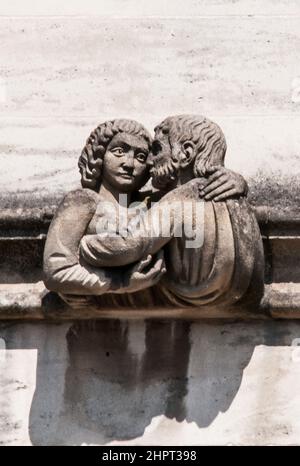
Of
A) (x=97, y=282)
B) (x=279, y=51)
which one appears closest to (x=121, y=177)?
(x=97, y=282)

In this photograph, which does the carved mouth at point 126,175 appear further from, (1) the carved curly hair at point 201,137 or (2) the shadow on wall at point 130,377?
(2) the shadow on wall at point 130,377

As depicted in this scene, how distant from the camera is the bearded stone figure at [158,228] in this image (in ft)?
20.4

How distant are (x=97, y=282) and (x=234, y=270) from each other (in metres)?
0.34

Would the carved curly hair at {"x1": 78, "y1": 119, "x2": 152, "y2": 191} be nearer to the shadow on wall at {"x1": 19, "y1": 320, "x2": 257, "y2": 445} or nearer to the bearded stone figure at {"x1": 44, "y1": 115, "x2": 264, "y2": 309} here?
the bearded stone figure at {"x1": 44, "y1": 115, "x2": 264, "y2": 309}

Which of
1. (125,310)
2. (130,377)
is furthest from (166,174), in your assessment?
(130,377)

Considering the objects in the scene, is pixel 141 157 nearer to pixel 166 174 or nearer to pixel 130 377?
pixel 166 174

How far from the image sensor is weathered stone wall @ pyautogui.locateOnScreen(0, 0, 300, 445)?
6.32 m

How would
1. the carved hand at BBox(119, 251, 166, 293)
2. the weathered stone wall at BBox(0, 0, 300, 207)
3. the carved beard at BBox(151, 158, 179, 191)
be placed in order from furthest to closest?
the weathered stone wall at BBox(0, 0, 300, 207)
the carved beard at BBox(151, 158, 179, 191)
the carved hand at BBox(119, 251, 166, 293)

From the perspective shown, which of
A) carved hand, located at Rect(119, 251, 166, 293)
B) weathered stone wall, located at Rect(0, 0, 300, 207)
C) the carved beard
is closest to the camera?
carved hand, located at Rect(119, 251, 166, 293)

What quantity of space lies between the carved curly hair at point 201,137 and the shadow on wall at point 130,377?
1.37ft

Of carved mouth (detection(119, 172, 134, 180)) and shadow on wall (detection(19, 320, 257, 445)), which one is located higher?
carved mouth (detection(119, 172, 134, 180))

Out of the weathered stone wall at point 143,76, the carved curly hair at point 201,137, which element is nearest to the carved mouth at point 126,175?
the carved curly hair at point 201,137

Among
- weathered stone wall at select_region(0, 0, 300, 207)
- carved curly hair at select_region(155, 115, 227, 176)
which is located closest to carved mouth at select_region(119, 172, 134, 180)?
carved curly hair at select_region(155, 115, 227, 176)

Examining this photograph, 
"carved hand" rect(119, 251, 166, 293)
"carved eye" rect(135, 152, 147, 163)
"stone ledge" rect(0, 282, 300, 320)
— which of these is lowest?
"stone ledge" rect(0, 282, 300, 320)
